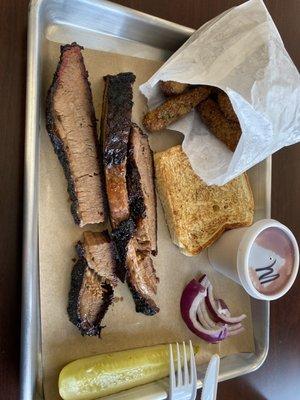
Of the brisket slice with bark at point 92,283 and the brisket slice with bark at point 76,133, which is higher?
the brisket slice with bark at point 76,133

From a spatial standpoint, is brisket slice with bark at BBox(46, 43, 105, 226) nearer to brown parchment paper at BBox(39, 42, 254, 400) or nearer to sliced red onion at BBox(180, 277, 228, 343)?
brown parchment paper at BBox(39, 42, 254, 400)

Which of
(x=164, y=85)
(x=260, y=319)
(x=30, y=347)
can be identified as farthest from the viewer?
(x=260, y=319)

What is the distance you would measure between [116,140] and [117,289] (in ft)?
1.28

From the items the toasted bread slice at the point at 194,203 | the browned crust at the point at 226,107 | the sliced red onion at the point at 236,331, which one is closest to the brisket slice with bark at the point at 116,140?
the toasted bread slice at the point at 194,203

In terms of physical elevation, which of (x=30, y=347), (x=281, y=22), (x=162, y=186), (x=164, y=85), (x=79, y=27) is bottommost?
(x=30, y=347)

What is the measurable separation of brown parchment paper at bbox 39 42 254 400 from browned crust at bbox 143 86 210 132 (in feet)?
0.16

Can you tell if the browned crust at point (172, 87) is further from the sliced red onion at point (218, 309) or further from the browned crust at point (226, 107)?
the sliced red onion at point (218, 309)

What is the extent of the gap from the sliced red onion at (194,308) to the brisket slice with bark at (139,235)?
10 cm

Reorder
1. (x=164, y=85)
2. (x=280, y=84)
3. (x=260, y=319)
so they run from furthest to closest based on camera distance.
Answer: (x=260, y=319) → (x=164, y=85) → (x=280, y=84)

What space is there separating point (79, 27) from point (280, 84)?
54cm

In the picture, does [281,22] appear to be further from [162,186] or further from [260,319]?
[260,319]

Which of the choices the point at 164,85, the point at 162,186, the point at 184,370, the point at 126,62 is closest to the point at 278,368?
the point at 184,370

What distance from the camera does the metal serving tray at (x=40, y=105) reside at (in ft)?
2.97

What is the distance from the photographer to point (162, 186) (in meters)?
1.14
